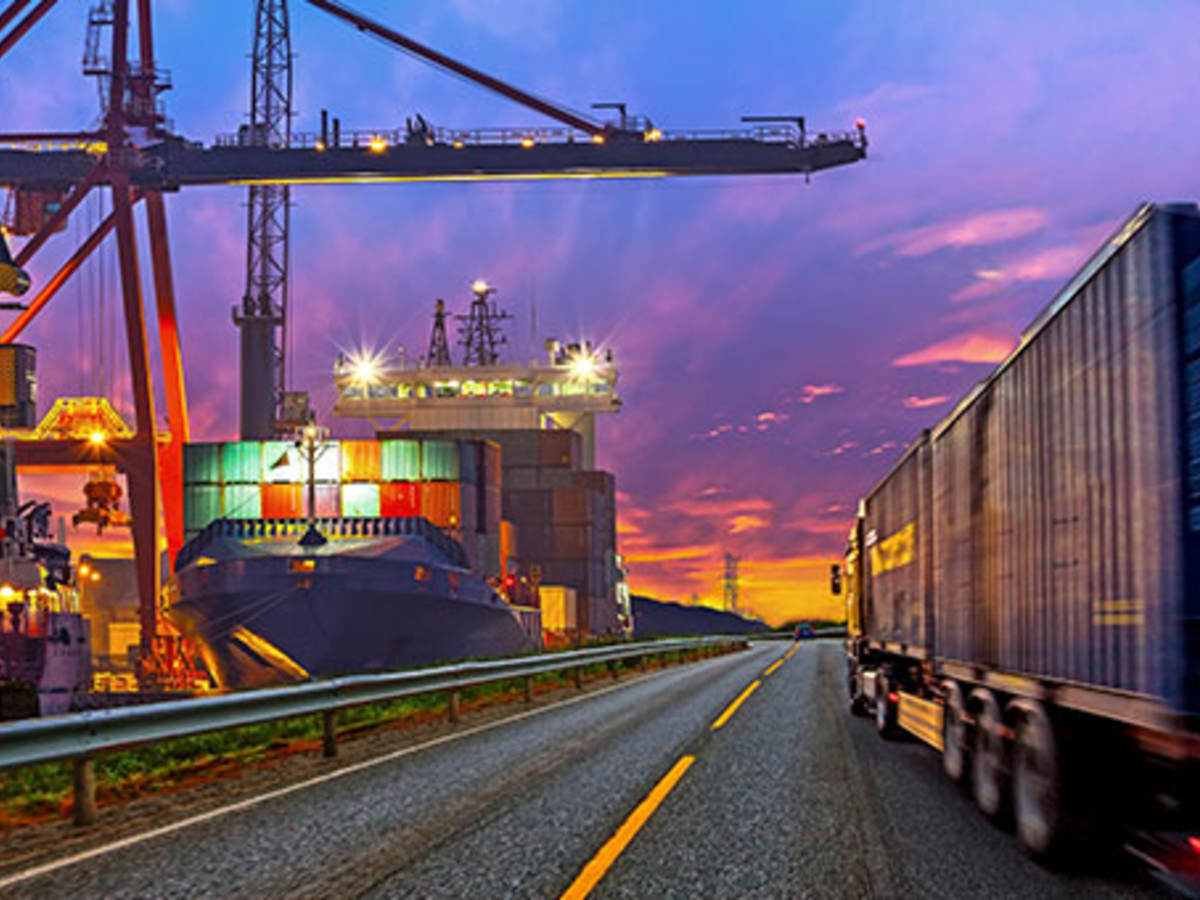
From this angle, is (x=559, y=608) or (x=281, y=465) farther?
(x=559, y=608)

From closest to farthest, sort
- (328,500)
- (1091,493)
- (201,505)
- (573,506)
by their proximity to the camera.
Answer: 1. (1091,493)
2. (328,500)
3. (201,505)
4. (573,506)

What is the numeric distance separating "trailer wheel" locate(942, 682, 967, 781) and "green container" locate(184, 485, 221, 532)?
48911mm

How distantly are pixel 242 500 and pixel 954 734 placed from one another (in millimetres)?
49150

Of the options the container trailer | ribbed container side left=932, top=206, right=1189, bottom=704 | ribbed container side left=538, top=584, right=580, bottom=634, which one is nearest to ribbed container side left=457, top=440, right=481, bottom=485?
ribbed container side left=538, top=584, right=580, bottom=634

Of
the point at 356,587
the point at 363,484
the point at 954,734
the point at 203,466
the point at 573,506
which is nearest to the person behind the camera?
the point at 954,734

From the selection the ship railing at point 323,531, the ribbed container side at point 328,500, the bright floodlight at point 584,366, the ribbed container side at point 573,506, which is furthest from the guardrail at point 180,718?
the bright floodlight at point 584,366

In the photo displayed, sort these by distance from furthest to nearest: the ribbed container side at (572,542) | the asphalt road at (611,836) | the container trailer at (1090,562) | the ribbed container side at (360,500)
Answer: the ribbed container side at (572,542) < the ribbed container side at (360,500) < the asphalt road at (611,836) < the container trailer at (1090,562)

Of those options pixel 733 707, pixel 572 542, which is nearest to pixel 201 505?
pixel 572 542

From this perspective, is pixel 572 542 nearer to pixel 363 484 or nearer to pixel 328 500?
pixel 363 484

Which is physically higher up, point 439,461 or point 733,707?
point 439,461

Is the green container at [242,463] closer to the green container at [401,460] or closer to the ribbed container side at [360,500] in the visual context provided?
the ribbed container side at [360,500]

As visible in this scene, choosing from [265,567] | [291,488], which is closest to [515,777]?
[265,567]

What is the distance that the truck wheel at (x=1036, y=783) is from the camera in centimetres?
700

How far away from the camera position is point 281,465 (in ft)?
178
